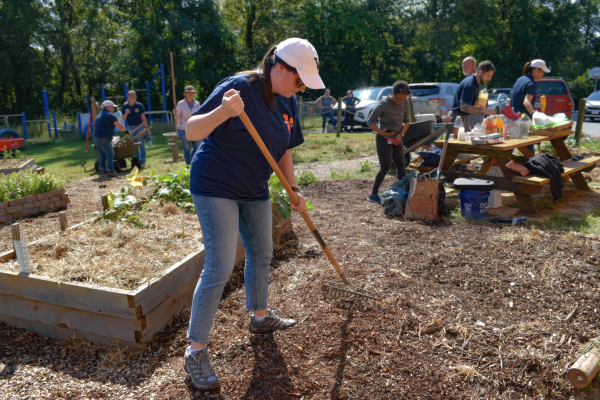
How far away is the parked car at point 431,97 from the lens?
16.5 meters

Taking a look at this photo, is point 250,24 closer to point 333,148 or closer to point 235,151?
point 333,148

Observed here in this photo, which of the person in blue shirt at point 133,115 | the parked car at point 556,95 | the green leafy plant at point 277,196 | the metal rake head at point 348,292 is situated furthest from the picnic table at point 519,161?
the parked car at point 556,95

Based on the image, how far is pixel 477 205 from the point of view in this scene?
552 cm

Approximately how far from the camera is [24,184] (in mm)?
6297

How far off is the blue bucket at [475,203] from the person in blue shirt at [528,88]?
186 centimetres

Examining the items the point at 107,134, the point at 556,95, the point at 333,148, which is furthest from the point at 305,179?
the point at 556,95

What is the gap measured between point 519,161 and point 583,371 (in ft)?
17.3

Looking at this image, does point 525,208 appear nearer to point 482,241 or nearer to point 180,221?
point 482,241

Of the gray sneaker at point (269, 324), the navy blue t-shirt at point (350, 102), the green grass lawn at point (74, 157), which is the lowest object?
the gray sneaker at point (269, 324)

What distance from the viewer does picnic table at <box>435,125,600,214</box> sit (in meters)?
5.65

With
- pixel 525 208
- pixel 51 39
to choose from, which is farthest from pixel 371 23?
pixel 525 208

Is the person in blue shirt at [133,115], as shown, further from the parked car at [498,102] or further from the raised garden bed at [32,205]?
the parked car at [498,102]

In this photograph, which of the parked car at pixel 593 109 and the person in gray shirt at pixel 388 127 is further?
the parked car at pixel 593 109

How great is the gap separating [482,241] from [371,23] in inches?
1207
